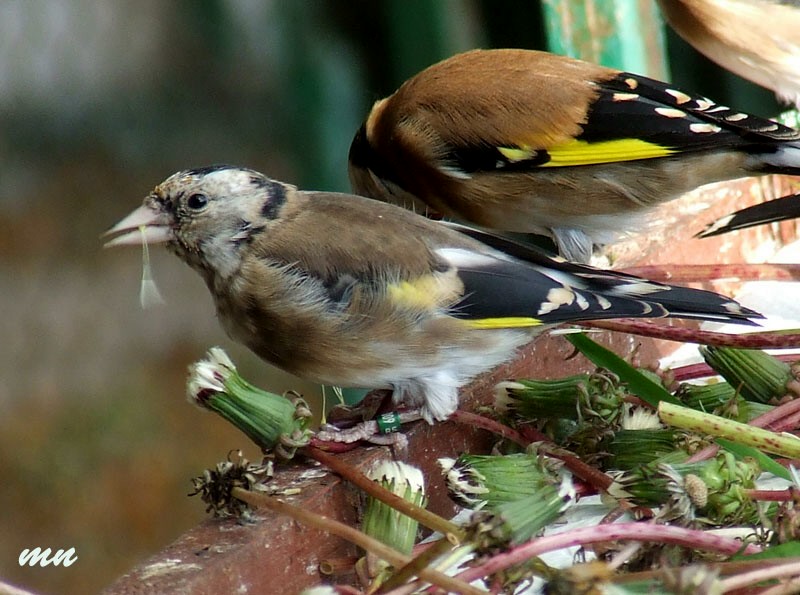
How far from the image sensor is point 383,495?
1490 millimetres

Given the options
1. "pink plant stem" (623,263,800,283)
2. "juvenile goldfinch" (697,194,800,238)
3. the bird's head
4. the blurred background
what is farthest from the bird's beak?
the blurred background

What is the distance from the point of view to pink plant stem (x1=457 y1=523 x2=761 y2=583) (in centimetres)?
122

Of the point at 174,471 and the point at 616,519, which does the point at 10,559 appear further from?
the point at 616,519

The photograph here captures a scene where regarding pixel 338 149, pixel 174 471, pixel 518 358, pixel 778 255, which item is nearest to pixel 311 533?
pixel 518 358

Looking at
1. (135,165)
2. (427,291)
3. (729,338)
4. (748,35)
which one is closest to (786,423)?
(729,338)

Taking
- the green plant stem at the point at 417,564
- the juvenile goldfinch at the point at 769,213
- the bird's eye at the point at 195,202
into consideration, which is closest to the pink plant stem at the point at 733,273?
the juvenile goldfinch at the point at 769,213

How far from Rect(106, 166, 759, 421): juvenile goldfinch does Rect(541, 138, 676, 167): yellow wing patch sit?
65 centimetres

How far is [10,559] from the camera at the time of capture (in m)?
4.61

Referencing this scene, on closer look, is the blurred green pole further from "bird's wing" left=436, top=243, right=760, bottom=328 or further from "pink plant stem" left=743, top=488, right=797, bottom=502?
"pink plant stem" left=743, top=488, right=797, bottom=502

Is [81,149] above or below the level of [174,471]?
above

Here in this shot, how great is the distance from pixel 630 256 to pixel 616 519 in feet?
3.77

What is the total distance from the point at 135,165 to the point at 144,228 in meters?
2.56

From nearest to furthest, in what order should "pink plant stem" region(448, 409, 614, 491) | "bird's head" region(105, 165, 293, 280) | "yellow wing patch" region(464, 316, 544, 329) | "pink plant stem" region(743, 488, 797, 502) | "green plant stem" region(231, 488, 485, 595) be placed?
"green plant stem" region(231, 488, 485, 595) → "pink plant stem" region(743, 488, 797, 502) → "pink plant stem" region(448, 409, 614, 491) → "yellow wing patch" region(464, 316, 544, 329) → "bird's head" region(105, 165, 293, 280)

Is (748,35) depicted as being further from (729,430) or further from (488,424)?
(729,430)
